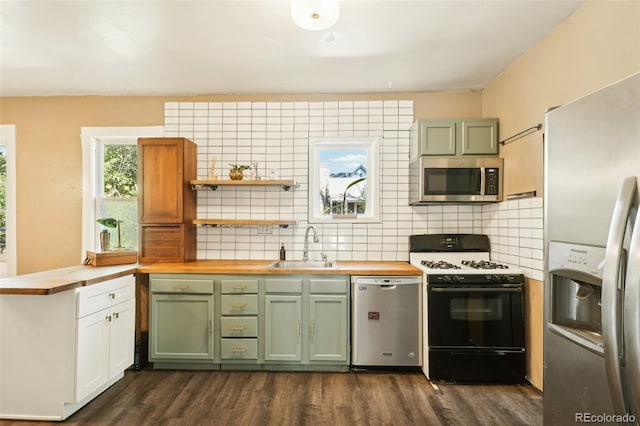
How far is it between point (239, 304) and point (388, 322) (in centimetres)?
126

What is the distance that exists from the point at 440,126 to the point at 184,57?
2.29m

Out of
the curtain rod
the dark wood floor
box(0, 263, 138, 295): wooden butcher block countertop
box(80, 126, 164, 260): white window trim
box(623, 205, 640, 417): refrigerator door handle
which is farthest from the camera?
box(80, 126, 164, 260): white window trim

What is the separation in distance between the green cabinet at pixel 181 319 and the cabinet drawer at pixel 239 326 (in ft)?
0.35

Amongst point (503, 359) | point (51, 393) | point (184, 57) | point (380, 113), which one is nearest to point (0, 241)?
point (51, 393)

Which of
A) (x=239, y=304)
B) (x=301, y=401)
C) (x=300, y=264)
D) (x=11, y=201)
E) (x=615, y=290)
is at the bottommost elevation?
(x=301, y=401)

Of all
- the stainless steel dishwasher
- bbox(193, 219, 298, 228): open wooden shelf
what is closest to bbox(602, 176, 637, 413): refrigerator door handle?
the stainless steel dishwasher

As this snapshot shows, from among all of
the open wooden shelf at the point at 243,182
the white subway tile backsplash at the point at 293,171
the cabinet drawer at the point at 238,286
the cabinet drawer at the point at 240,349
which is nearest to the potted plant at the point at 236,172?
the open wooden shelf at the point at 243,182

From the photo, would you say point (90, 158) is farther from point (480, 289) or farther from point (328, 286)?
point (480, 289)

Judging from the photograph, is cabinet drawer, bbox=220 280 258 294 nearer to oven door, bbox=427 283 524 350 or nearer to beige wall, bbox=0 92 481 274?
oven door, bbox=427 283 524 350

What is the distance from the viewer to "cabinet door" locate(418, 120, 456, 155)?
327cm

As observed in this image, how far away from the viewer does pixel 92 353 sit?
246 cm

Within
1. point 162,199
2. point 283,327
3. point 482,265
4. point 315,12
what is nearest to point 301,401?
point 283,327

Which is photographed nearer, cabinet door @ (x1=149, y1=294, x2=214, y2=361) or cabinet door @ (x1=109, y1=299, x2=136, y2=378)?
cabinet door @ (x1=109, y1=299, x2=136, y2=378)

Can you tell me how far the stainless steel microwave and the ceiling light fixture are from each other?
166 centimetres
